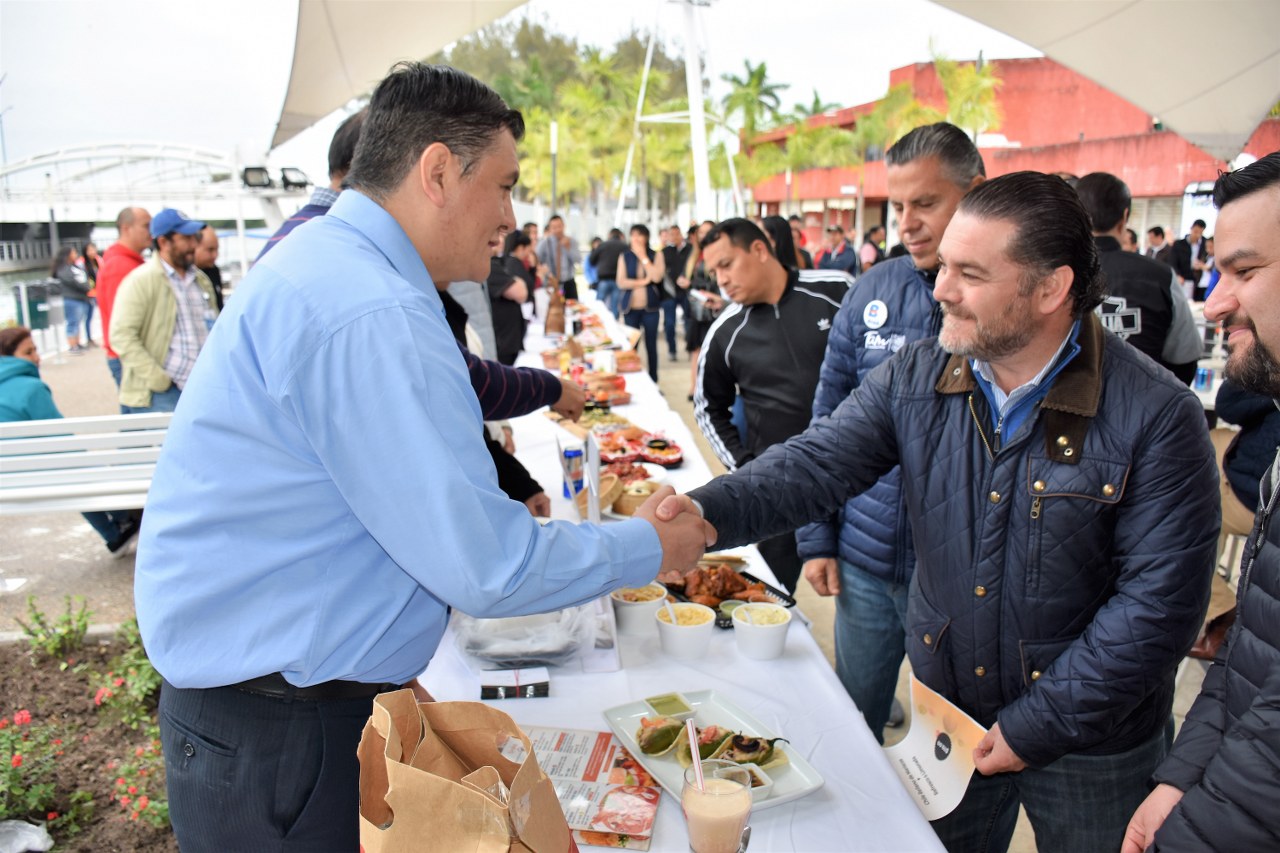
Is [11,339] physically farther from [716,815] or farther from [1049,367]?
[1049,367]

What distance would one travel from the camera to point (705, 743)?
1654 millimetres

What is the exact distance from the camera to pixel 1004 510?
1597 millimetres

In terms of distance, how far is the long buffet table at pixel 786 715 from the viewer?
4.77ft

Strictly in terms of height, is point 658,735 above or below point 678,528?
below

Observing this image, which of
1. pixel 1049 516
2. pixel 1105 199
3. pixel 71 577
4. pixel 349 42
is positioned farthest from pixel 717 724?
pixel 349 42

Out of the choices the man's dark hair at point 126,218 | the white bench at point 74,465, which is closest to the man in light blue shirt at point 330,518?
the white bench at point 74,465

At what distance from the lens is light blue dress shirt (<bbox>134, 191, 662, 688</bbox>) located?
117 centimetres

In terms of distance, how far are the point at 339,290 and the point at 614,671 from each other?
119 centimetres

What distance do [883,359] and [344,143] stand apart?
1.70 metres

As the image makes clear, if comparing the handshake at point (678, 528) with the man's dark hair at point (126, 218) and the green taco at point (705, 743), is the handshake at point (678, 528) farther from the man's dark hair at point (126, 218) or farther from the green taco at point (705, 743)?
the man's dark hair at point (126, 218)

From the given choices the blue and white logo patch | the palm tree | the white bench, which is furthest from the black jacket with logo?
the palm tree

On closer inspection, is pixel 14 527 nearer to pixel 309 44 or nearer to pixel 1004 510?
pixel 309 44

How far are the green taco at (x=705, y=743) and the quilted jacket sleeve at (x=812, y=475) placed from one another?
43 cm

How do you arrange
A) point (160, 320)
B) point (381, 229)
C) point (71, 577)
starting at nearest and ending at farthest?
point (381, 229)
point (71, 577)
point (160, 320)
